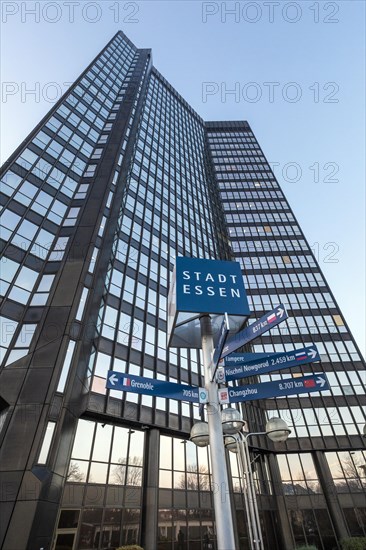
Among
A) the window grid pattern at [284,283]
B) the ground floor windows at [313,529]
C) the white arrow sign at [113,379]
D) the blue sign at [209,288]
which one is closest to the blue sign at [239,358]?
the blue sign at [209,288]

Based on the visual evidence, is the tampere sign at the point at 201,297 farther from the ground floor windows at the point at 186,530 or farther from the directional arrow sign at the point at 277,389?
the ground floor windows at the point at 186,530

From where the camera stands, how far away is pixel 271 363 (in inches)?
258

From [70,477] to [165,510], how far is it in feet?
22.2

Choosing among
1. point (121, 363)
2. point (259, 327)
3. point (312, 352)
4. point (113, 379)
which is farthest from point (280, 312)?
point (121, 363)

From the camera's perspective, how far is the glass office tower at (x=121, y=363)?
15.9 m

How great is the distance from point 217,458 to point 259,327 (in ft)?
8.21

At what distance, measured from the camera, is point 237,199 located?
57.1 meters

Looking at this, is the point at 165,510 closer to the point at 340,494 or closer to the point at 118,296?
the point at 118,296

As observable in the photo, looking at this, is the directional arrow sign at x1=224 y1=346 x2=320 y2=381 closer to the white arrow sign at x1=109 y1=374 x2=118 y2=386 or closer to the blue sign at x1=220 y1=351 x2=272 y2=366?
the blue sign at x1=220 y1=351 x2=272 y2=366

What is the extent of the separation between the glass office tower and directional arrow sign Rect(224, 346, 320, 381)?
2.19m

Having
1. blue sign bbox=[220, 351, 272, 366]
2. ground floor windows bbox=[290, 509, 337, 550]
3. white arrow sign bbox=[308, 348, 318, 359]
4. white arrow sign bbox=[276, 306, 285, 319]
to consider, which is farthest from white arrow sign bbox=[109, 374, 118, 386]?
ground floor windows bbox=[290, 509, 337, 550]

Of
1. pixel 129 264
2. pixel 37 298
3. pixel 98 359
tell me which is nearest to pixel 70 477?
pixel 98 359

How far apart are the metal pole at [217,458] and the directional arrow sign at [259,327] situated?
1.63 ft

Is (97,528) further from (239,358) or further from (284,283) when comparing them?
(284,283)
